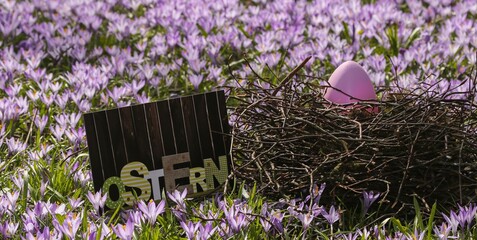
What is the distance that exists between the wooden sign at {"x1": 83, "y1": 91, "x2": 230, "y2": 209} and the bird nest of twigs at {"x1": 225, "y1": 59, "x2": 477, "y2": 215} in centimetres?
9

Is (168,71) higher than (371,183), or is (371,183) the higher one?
(168,71)

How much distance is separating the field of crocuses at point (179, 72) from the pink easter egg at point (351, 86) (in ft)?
0.87

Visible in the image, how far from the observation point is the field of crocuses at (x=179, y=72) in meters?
2.62

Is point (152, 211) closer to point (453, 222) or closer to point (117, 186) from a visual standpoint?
point (117, 186)

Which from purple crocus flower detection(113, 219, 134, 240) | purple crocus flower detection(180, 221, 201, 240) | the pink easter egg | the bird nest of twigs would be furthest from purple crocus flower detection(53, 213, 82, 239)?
the pink easter egg

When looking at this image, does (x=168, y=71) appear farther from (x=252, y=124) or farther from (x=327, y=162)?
(x=327, y=162)

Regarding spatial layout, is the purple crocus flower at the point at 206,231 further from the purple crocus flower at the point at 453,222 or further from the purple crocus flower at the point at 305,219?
the purple crocus flower at the point at 453,222

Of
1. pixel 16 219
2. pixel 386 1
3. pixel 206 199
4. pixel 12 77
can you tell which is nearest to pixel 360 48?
pixel 386 1

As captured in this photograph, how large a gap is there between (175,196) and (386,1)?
3787 millimetres

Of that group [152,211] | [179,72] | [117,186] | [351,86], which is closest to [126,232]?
[152,211]

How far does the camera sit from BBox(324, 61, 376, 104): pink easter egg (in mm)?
3072

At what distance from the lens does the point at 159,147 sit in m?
2.94

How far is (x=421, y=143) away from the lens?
2904 millimetres

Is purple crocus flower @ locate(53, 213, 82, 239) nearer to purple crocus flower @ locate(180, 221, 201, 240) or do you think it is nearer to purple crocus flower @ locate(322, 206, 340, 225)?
purple crocus flower @ locate(180, 221, 201, 240)
